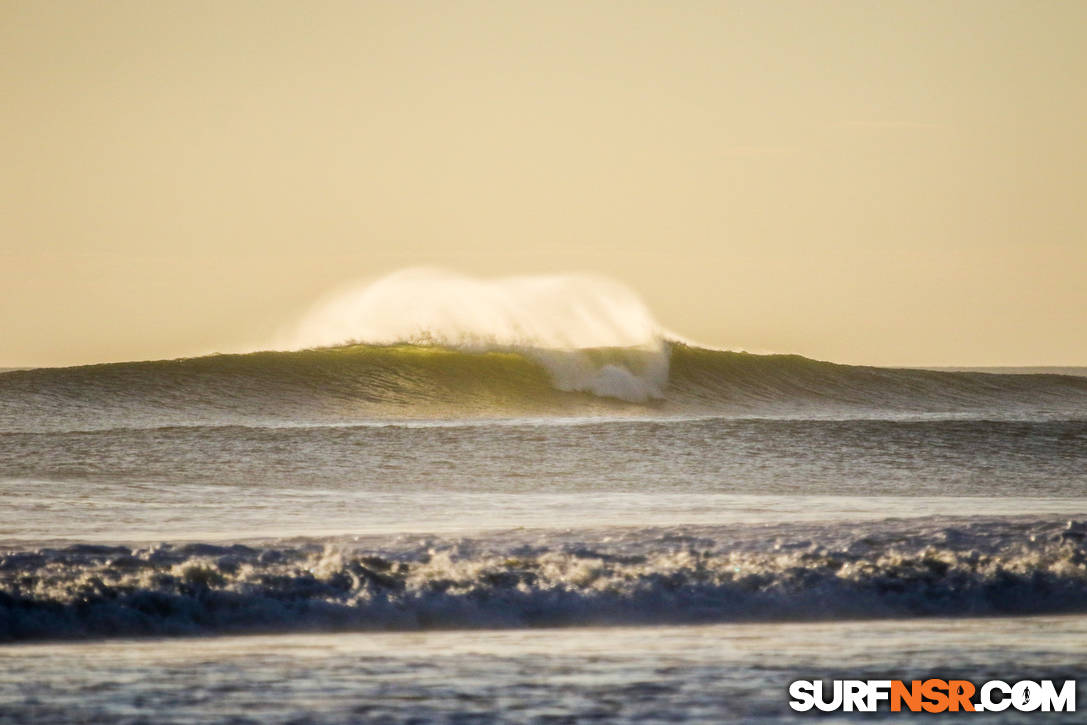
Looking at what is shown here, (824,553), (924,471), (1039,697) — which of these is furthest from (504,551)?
(924,471)

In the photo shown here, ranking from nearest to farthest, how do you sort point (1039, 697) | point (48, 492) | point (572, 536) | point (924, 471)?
point (1039, 697) → point (572, 536) → point (48, 492) → point (924, 471)

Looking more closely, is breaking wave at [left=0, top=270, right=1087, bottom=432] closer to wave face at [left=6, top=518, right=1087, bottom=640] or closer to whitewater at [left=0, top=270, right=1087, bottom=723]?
whitewater at [left=0, top=270, right=1087, bottom=723]

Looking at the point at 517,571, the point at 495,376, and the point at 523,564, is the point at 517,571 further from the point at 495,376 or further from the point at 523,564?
the point at 495,376

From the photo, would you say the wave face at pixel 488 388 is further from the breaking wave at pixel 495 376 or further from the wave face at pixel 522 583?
the wave face at pixel 522 583

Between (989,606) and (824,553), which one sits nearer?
(989,606)

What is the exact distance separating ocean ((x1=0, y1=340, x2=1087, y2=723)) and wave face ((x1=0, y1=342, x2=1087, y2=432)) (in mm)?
4924

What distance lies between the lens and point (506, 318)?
26250mm

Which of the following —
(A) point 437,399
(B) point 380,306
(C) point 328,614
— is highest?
(B) point 380,306

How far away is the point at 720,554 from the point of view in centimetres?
710

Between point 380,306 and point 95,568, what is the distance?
20.6 m

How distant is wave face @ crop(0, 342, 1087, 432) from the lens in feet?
66.6

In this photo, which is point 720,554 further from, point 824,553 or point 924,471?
point 924,471

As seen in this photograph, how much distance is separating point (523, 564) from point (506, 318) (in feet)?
63.9

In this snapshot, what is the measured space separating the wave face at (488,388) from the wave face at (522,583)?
11426mm
